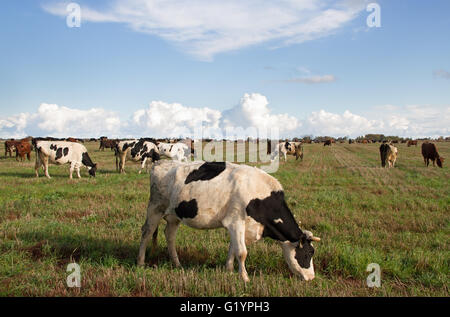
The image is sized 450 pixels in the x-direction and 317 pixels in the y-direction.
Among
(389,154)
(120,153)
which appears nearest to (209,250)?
(120,153)

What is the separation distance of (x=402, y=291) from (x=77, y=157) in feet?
64.1

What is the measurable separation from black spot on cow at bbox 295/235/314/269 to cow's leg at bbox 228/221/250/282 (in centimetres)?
93

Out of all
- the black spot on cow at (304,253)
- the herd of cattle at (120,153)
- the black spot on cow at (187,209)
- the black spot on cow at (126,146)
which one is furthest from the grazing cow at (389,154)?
the black spot on cow at (187,209)

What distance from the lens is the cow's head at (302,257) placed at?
18.0 feet

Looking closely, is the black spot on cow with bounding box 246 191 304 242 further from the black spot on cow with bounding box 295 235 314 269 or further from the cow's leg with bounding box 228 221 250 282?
the cow's leg with bounding box 228 221 250 282

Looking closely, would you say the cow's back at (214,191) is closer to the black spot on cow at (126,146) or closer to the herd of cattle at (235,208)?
the herd of cattle at (235,208)

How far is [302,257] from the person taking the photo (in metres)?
5.52

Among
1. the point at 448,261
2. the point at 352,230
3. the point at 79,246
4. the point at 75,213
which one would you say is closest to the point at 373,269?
the point at 448,261

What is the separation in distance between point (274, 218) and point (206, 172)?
1461mm

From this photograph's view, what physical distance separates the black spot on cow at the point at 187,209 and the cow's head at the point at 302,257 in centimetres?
171

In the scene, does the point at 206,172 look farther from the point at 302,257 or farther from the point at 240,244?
the point at 302,257

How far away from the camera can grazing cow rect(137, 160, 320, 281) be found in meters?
5.45

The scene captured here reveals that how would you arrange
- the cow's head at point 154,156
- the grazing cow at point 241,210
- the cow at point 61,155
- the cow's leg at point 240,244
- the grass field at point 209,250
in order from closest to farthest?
1. the grass field at point 209,250
2. the cow's leg at point 240,244
3. the grazing cow at point 241,210
4. the cow at point 61,155
5. the cow's head at point 154,156

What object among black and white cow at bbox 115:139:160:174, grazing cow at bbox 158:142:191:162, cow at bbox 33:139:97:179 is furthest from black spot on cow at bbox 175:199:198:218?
grazing cow at bbox 158:142:191:162
